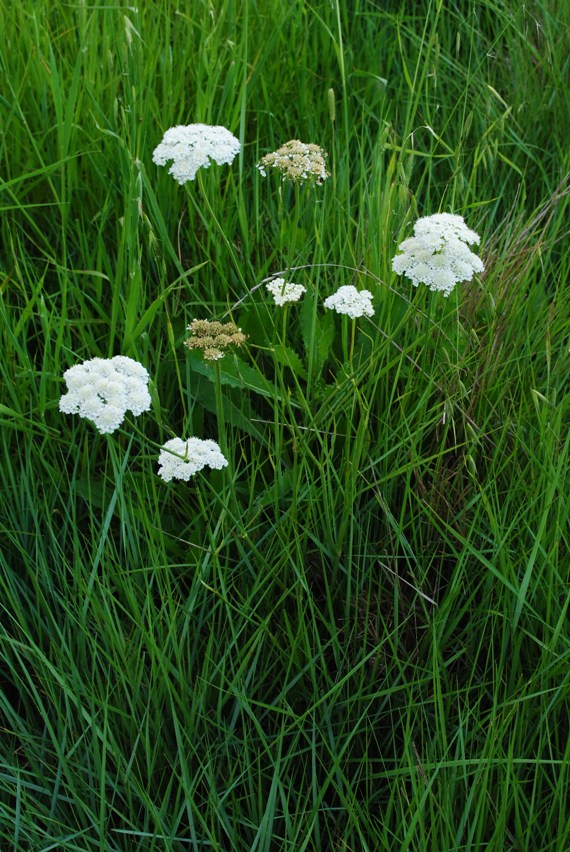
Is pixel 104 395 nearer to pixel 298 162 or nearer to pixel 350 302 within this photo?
pixel 350 302

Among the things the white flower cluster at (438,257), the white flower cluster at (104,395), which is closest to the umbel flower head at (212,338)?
the white flower cluster at (104,395)

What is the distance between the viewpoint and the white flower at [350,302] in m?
1.43

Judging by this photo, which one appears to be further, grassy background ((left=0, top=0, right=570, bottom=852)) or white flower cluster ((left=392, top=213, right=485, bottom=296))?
white flower cluster ((left=392, top=213, right=485, bottom=296))

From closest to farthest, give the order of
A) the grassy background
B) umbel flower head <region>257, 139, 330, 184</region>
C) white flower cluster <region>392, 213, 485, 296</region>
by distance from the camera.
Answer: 1. the grassy background
2. white flower cluster <region>392, 213, 485, 296</region>
3. umbel flower head <region>257, 139, 330, 184</region>

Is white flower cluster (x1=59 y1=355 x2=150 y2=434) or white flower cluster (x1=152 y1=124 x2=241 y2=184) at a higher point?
white flower cluster (x1=152 y1=124 x2=241 y2=184)

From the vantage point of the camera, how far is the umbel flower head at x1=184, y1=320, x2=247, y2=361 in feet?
4.26

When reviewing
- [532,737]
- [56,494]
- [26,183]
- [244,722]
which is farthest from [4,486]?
[532,737]

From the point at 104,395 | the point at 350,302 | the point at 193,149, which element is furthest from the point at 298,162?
the point at 104,395

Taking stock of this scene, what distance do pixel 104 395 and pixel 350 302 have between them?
44cm

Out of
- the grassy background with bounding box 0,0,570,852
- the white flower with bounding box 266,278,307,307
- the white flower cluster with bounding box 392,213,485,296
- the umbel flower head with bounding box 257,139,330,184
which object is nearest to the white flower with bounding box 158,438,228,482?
the grassy background with bounding box 0,0,570,852

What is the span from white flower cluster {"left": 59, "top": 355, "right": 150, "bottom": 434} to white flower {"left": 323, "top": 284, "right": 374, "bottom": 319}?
0.35 metres

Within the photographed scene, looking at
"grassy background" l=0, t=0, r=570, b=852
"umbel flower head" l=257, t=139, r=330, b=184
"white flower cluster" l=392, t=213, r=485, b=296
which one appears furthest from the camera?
"umbel flower head" l=257, t=139, r=330, b=184

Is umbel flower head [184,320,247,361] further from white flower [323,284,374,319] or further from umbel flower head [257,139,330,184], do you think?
umbel flower head [257,139,330,184]

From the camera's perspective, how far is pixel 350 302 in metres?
1.44
